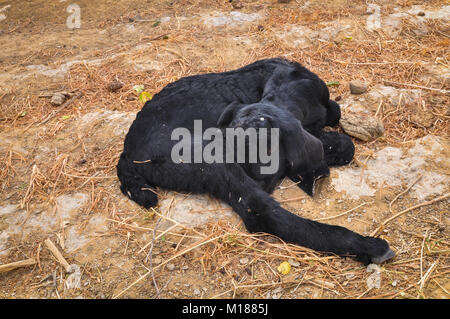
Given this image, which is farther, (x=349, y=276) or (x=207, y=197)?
(x=207, y=197)

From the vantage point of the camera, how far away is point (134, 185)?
2723 mm

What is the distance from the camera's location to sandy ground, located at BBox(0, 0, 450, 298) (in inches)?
83.5

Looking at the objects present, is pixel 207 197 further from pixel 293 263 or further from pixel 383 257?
pixel 383 257

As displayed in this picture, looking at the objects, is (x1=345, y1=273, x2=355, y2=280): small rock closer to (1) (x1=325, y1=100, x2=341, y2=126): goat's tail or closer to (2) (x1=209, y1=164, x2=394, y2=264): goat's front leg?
(2) (x1=209, y1=164, x2=394, y2=264): goat's front leg

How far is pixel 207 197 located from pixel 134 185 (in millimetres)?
565

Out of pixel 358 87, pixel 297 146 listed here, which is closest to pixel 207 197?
pixel 297 146

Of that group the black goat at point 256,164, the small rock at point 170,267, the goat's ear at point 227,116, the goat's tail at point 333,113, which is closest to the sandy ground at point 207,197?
the small rock at point 170,267

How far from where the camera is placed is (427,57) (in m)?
4.16

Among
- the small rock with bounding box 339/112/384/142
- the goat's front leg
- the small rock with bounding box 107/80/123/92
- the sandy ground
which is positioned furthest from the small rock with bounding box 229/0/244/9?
the goat's front leg

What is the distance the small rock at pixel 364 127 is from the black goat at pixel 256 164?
157 millimetres

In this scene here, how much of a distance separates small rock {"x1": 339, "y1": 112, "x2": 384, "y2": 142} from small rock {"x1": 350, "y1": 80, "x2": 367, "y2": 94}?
0.55 m

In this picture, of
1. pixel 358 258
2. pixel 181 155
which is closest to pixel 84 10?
pixel 181 155

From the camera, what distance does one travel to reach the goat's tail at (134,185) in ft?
8.70

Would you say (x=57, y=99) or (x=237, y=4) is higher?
(x=237, y=4)
